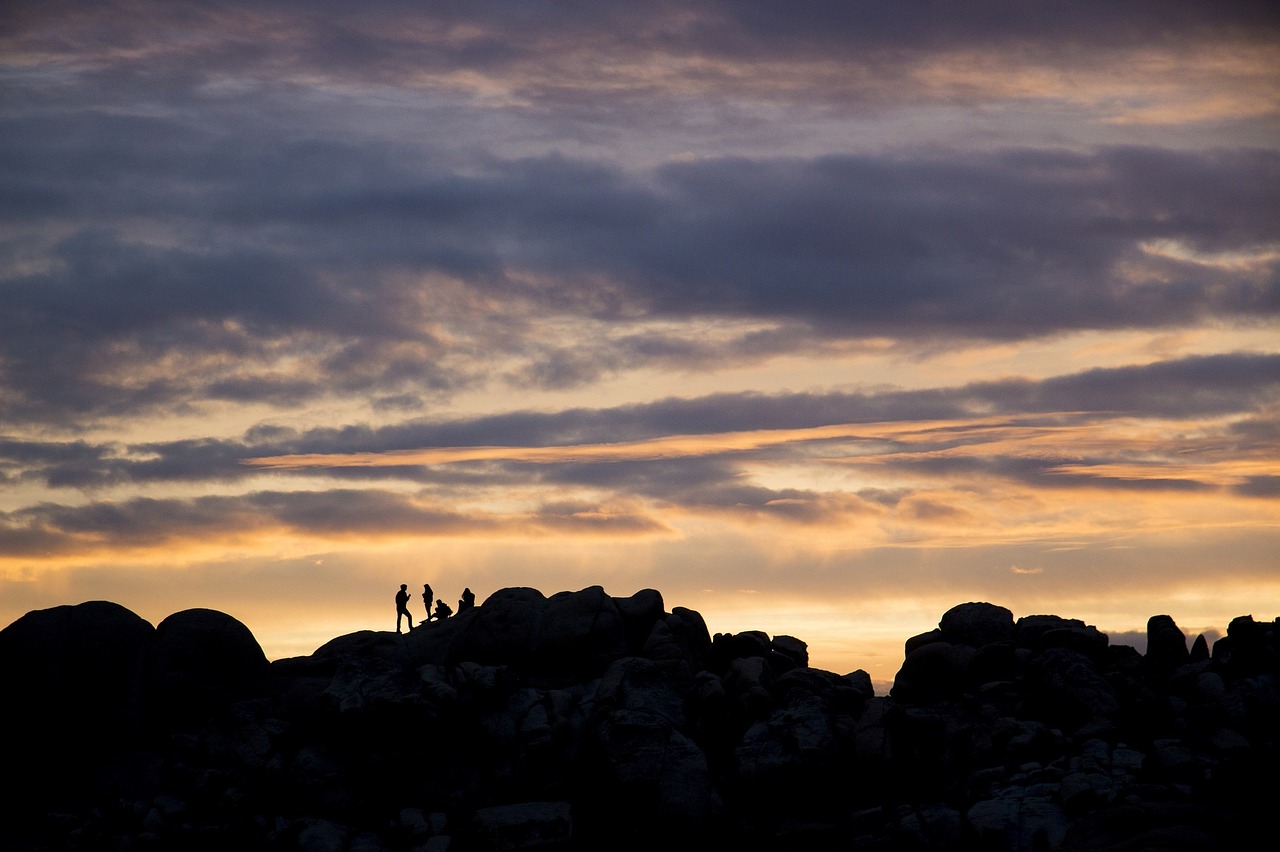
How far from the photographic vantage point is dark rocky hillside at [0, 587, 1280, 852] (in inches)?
2159

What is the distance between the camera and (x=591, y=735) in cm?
5794

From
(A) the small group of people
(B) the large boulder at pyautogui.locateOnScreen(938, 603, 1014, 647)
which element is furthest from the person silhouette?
(B) the large boulder at pyautogui.locateOnScreen(938, 603, 1014, 647)

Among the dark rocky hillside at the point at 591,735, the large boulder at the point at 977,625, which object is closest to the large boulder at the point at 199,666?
the dark rocky hillside at the point at 591,735

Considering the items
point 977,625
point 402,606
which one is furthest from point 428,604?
point 977,625

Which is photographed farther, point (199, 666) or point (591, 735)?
point (199, 666)

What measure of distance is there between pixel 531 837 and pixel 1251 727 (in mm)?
31455

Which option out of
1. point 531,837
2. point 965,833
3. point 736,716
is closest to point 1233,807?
point 965,833

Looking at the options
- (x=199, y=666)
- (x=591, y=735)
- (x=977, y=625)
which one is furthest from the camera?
(x=977, y=625)

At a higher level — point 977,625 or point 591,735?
point 977,625

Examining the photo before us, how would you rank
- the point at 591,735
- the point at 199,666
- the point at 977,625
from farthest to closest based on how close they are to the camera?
the point at 977,625 → the point at 199,666 → the point at 591,735

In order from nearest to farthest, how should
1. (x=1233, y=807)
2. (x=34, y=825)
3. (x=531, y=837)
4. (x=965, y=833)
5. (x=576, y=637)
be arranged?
(x=1233, y=807) → (x=965, y=833) → (x=531, y=837) → (x=34, y=825) → (x=576, y=637)

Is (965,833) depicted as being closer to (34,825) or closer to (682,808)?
(682,808)

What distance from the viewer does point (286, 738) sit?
60.7 m

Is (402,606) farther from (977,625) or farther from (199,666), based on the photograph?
(977,625)
